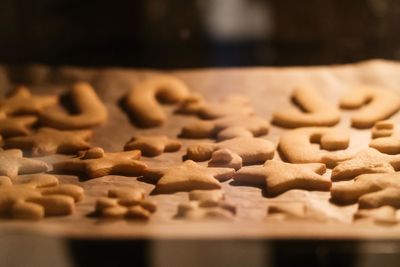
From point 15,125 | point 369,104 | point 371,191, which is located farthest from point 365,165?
point 15,125

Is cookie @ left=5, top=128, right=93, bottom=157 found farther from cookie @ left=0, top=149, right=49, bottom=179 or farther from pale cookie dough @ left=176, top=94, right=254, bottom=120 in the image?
pale cookie dough @ left=176, top=94, right=254, bottom=120

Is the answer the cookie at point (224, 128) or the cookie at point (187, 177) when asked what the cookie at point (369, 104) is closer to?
the cookie at point (224, 128)

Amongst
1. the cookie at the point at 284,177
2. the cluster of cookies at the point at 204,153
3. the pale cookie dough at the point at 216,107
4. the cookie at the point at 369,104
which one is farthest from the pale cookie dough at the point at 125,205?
the cookie at the point at 369,104

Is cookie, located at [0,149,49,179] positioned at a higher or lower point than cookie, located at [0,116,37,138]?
lower

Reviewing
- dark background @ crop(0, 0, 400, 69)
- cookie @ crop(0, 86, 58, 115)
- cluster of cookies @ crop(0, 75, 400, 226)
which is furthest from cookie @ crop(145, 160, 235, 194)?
dark background @ crop(0, 0, 400, 69)

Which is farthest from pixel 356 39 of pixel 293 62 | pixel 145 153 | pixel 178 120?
pixel 145 153

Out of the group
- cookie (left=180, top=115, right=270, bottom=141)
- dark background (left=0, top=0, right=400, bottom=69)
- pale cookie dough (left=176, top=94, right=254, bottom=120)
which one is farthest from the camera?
dark background (left=0, top=0, right=400, bottom=69)
